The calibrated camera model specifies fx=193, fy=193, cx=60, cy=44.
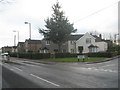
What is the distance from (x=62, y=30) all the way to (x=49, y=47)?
1882 centimetres

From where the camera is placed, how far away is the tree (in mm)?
49438

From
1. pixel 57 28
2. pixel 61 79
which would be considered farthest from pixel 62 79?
pixel 57 28

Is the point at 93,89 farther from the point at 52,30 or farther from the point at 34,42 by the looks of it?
the point at 34,42

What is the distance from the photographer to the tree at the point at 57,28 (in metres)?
49.4

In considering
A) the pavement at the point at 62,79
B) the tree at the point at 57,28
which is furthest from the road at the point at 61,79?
the tree at the point at 57,28

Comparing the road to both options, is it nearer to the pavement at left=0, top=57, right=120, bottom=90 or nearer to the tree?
the pavement at left=0, top=57, right=120, bottom=90

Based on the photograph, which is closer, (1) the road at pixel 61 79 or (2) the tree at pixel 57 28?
(1) the road at pixel 61 79

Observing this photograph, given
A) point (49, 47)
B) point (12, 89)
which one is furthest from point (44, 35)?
point (12, 89)

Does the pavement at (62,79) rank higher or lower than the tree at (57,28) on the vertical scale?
lower

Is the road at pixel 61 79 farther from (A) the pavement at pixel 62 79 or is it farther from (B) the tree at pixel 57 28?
(B) the tree at pixel 57 28

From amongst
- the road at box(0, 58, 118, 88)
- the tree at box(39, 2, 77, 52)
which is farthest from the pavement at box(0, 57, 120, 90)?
the tree at box(39, 2, 77, 52)

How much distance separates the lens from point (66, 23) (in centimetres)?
5128

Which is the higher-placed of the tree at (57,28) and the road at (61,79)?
the tree at (57,28)

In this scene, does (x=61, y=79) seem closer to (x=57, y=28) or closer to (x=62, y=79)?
(x=62, y=79)
